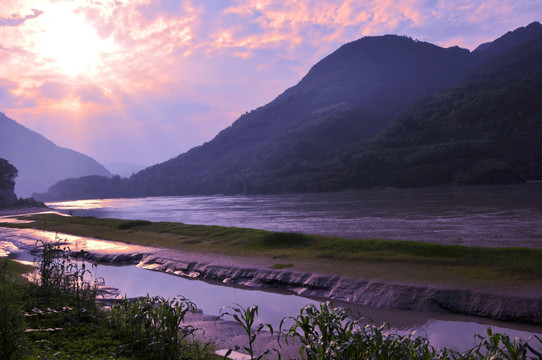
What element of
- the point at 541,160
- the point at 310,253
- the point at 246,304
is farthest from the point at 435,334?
the point at 541,160

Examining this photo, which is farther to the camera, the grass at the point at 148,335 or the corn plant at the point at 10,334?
the corn plant at the point at 10,334

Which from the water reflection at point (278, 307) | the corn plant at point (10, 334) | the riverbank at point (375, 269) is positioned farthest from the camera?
the riverbank at point (375, 269)

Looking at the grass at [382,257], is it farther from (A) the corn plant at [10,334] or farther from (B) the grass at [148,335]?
(A) the corn plant at [10,334]

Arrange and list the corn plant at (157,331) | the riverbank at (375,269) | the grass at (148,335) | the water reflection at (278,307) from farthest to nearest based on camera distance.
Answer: the riverbank at (375,269), the water reflection at (278,307), the corn plant at (157,331), the grass at (148,335)

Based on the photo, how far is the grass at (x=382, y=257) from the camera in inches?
661

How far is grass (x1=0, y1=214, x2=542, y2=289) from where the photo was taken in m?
16.8

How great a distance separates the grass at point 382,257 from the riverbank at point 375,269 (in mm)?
39

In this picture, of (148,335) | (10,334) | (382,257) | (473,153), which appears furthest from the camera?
(473,153)

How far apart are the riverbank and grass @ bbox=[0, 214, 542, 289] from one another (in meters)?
0.04

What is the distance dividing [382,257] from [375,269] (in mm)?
2350

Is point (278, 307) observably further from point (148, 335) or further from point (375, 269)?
point (148, 335)

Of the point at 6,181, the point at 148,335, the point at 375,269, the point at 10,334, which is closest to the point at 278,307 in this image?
the point at 375,269

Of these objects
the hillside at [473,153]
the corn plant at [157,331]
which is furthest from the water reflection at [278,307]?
the hillside at [473,153]

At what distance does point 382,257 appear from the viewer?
2158 centimetres
